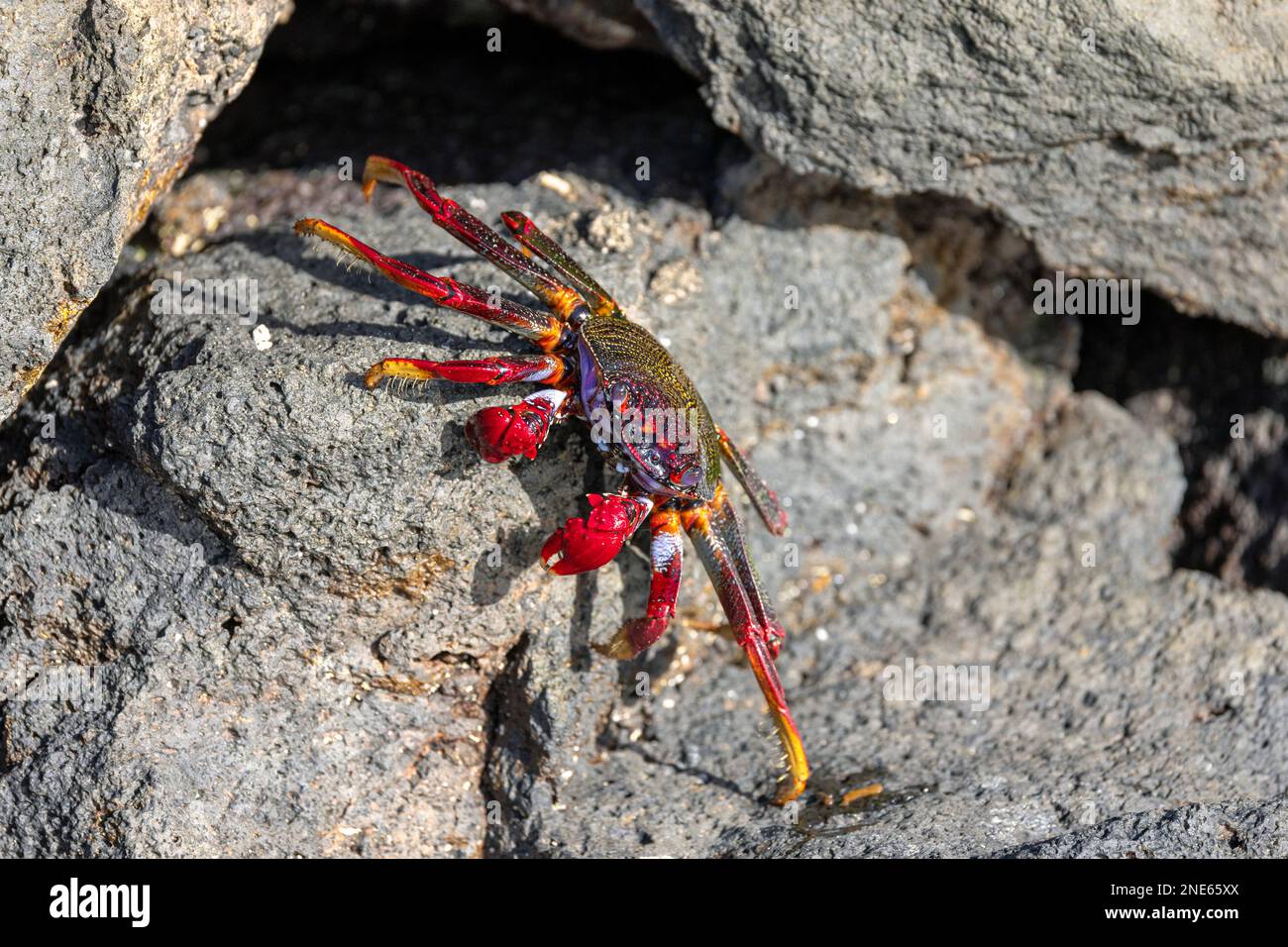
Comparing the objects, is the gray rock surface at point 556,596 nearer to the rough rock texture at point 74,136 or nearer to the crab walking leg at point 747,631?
the crab walking leg at point 747,631

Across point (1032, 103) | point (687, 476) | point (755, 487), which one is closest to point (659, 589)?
point (687, 476)

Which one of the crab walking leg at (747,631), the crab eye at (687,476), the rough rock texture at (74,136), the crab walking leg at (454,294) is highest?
the rough rock texture at (74,136)

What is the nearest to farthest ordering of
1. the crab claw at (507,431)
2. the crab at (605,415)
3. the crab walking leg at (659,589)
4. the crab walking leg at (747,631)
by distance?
the crab claw at (507,431) → the crab at (605,415) → the crab walking leg at (659,589) → the crab walking leg at (747,631)

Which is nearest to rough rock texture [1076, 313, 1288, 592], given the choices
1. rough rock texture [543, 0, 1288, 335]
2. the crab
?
rough rock texture [543, 0, 1288, 335]

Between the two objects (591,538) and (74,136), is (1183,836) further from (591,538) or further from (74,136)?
(74,136)

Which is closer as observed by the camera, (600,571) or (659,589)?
(659,589)

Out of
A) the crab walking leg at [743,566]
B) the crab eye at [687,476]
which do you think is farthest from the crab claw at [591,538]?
the crab walking leg at [743,566]
